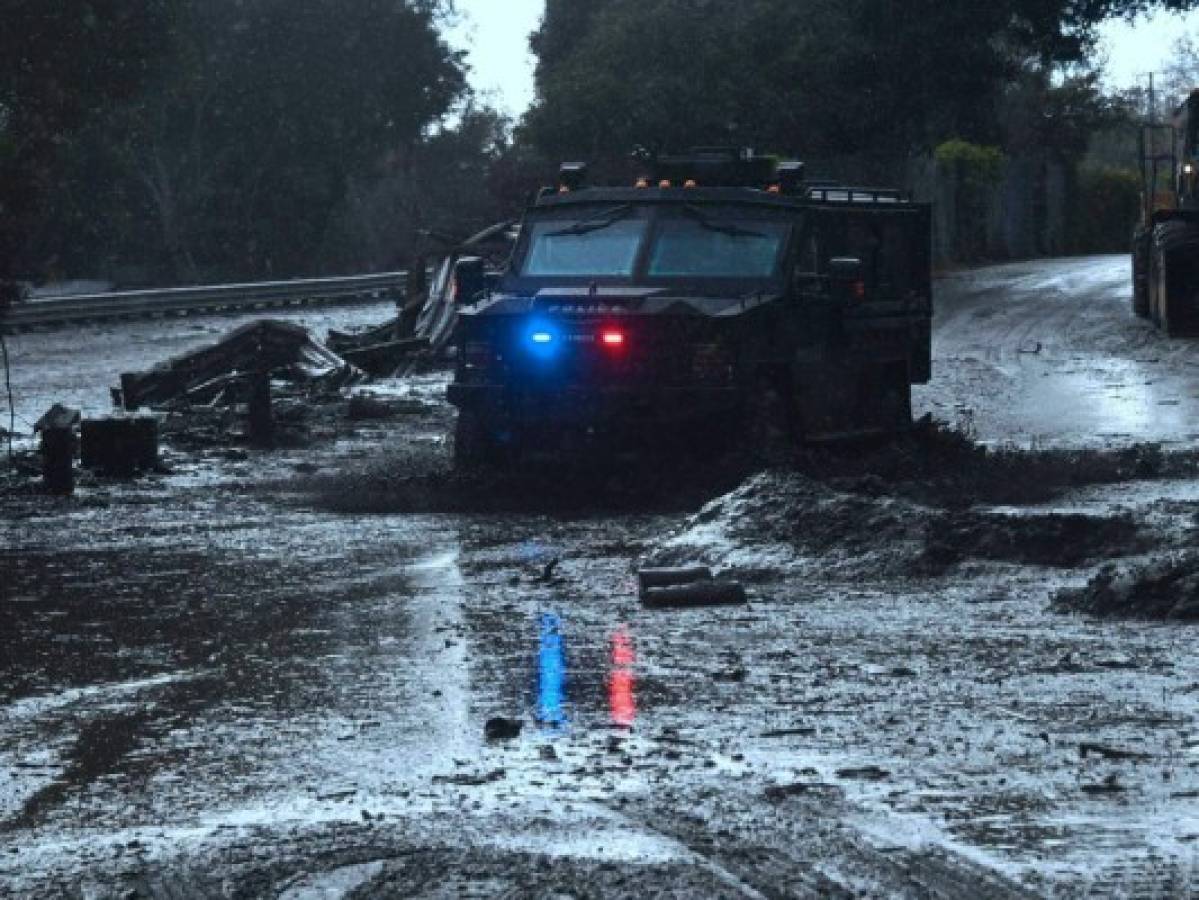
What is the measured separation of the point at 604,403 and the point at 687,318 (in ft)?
2.51

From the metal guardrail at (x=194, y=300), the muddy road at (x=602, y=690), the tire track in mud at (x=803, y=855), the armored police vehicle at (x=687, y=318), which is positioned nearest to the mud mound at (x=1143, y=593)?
the muddy road at (x=602, y=690)

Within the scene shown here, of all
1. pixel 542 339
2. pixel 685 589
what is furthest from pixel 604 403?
pixel 685 589

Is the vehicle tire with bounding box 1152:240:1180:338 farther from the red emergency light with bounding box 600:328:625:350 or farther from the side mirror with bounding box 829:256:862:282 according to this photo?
the red emergency light with bounding box 600:328:625:350

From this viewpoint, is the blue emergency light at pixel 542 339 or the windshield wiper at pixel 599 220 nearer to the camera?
the blue emergency light at pixel 542 339

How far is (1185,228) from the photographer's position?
94.1ft

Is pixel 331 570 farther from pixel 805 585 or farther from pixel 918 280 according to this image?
pixel 918 280

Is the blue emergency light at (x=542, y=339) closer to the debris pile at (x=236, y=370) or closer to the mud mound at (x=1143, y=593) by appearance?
the mud mound at (x=1143, y=593)

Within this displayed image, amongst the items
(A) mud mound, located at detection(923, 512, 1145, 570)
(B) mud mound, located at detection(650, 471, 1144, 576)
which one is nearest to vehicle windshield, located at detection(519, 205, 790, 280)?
(B) mud mound, located at detection(650, 471, 1144, 576)

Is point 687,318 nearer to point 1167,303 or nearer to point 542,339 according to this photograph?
point 542,339

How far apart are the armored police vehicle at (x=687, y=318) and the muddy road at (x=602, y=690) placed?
0.46m

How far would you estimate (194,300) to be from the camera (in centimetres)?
4275

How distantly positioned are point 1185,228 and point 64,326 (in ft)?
62.8

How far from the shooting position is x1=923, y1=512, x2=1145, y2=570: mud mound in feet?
37.0

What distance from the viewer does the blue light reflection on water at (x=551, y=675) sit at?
313 inches
